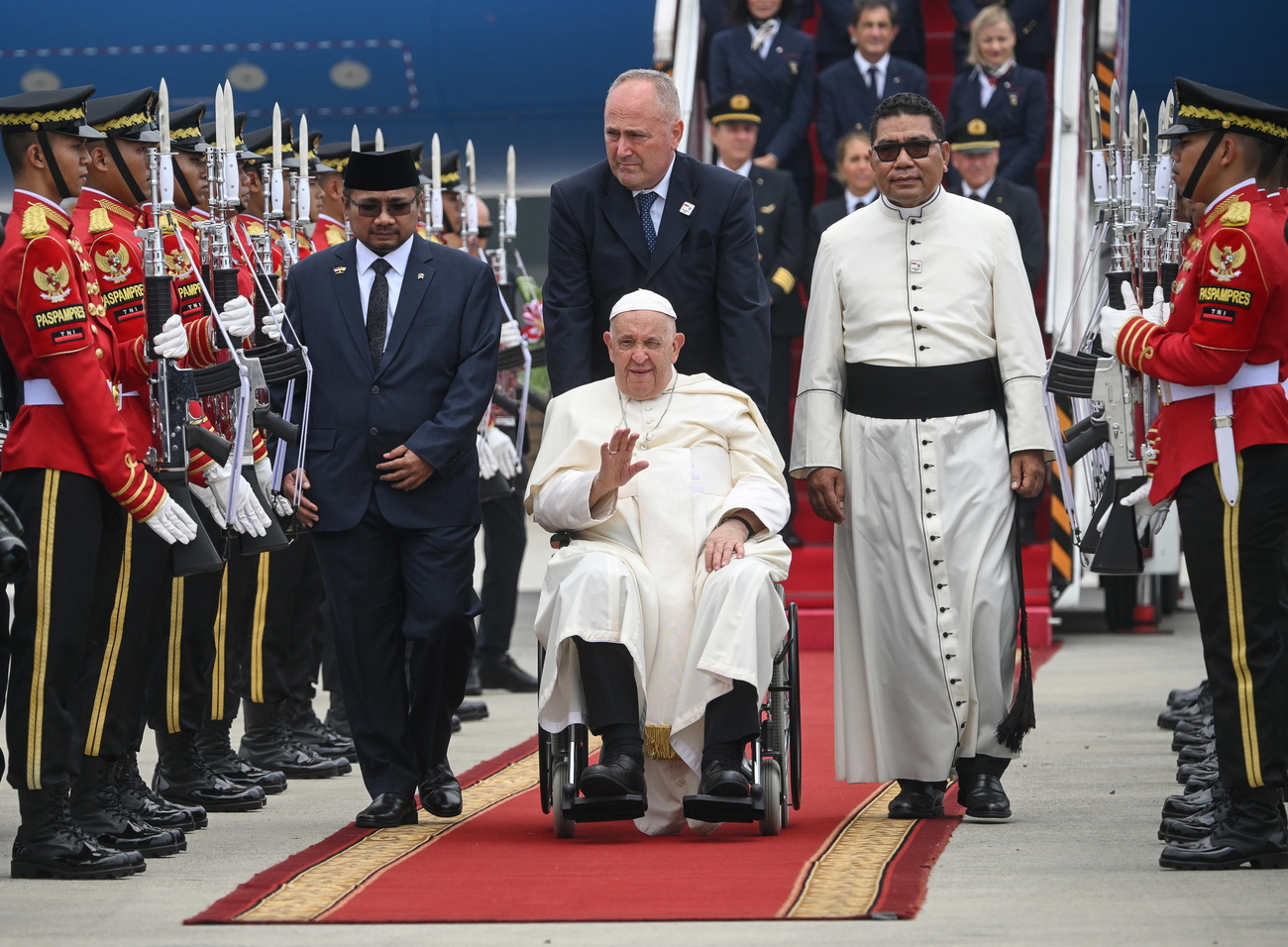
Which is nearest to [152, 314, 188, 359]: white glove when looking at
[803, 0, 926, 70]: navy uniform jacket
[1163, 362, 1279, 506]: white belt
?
[1163, 362, 1279, 506]: white belt

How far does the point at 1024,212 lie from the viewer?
1036cm

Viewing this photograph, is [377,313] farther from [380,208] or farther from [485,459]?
[485,459]

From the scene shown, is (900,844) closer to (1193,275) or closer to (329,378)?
(1193,275)

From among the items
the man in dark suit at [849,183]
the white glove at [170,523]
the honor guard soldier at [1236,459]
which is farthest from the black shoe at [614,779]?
the man in dark suit at [849,183]

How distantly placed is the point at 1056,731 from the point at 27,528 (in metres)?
3.93

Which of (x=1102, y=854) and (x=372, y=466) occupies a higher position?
(x=372, y=466)

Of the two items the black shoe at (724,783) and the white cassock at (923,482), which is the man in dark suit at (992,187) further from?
the black shoe at (724,783)

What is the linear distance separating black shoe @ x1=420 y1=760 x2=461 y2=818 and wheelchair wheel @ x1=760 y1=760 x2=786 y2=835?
921mm

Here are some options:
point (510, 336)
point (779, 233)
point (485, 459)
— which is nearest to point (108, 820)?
point (485, 459)

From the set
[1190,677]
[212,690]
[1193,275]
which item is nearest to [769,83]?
[1190,677]

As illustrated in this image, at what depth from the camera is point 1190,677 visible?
915cm

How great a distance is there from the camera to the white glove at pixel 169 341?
5305mm

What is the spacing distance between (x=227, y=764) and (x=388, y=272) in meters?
1.74

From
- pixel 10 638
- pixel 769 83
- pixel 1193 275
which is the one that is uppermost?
pixel 769 83
